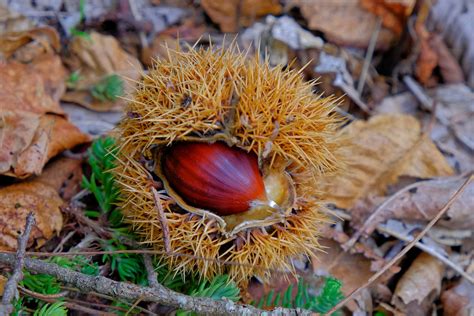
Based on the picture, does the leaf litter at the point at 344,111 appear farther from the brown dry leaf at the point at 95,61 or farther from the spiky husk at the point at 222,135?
the spiky husk at the point at 222,135

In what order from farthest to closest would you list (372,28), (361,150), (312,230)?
(372,28) → (361,150) → (312,230)

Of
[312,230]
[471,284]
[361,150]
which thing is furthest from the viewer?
[361,150]

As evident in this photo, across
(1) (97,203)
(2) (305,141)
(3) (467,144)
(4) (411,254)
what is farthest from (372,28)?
(1) (97,203)

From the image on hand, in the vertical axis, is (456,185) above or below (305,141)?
below

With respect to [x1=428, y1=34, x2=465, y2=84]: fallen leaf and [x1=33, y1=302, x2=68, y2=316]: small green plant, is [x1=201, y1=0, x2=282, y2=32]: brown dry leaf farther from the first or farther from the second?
[x1=33, y1=302, x2=68, y2=316]: small green plant

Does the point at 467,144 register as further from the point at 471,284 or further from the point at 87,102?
the point at 87,102

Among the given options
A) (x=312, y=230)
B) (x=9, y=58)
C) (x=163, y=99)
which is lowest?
(x=312, y=230)

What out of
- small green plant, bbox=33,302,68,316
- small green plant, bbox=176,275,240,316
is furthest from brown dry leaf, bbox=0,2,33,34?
small green plant, bbox=176,275,240,316

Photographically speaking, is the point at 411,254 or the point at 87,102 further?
the point at 87,102
